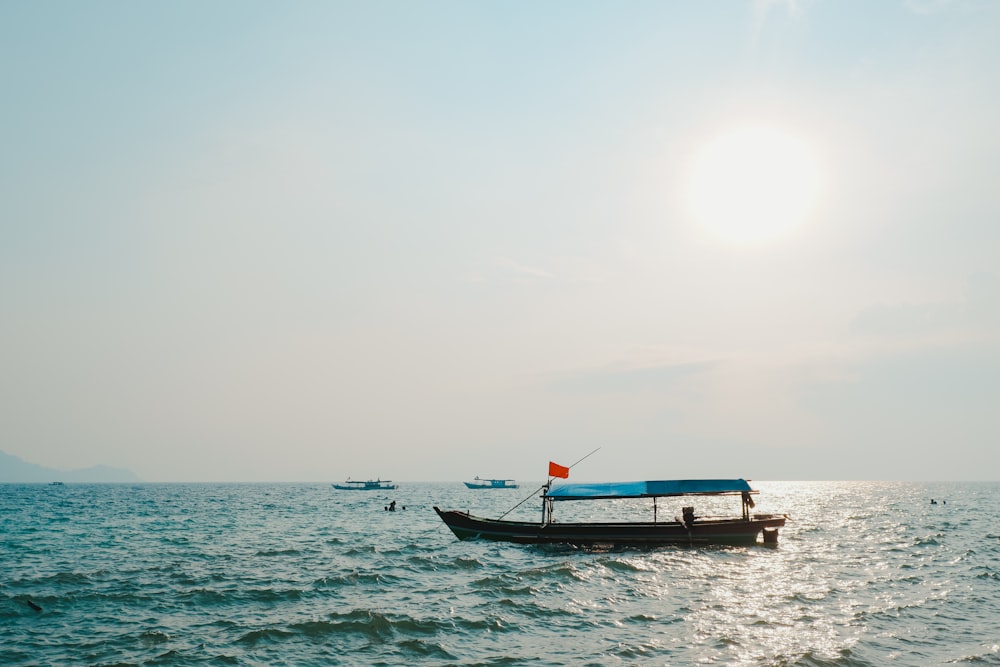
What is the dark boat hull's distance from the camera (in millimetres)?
35188

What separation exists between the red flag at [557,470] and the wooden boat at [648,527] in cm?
75

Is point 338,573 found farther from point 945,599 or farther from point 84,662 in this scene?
point 945,599

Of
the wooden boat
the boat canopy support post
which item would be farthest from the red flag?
the boat canopy support post

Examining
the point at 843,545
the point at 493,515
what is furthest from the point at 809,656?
the point at 493,515

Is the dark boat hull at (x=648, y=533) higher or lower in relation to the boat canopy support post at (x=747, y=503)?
lower

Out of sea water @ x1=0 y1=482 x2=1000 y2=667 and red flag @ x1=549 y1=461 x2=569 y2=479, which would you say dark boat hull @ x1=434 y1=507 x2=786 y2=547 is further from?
red flag @ x1=549 y1=461 x2=569 y2=479

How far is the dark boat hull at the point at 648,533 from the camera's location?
35188 millimetres

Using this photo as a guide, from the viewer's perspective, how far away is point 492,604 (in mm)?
22188

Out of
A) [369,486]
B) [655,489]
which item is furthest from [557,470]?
[369,486]

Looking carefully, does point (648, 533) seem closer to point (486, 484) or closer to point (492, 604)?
point (492, 604)

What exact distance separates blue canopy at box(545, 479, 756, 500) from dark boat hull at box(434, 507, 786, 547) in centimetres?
166

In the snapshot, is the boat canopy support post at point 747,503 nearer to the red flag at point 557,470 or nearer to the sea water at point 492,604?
the sea water at point 492,604

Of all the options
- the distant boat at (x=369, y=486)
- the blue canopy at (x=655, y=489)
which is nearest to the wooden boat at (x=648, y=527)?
the blue canopy at (x=655, y=489)

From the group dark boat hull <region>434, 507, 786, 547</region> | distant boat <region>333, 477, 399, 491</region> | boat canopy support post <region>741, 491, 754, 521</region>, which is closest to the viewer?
dark boat hull <region>434, 507, 786, 547</region>
